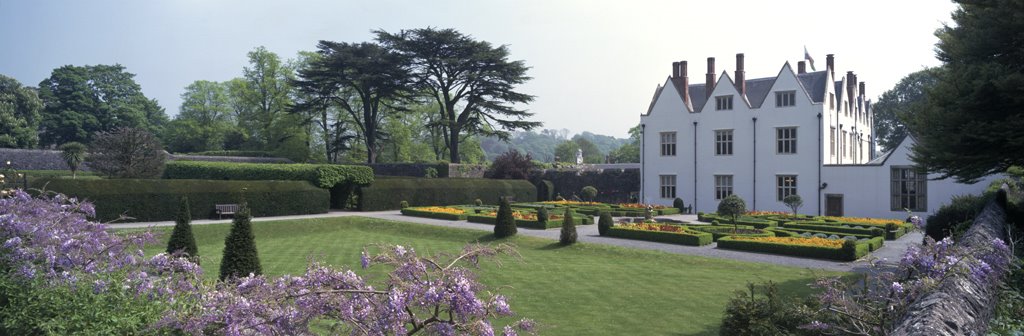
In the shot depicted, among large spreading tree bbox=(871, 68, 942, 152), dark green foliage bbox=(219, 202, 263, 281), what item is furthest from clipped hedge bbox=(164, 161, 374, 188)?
large spreading tree bbox=(871, 68, 942, 152)

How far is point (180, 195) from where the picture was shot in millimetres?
26812

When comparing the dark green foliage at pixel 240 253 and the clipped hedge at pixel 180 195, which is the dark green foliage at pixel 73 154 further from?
the dark green foliage at pixel 240 253

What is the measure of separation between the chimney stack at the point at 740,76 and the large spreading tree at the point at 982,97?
2347cm

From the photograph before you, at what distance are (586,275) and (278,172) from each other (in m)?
25.0

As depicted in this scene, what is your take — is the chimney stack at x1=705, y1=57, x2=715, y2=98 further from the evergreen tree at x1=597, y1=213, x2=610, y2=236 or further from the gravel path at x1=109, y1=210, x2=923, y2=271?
the evergreen tree at x1=597, y1=213, x2=610, y2=236

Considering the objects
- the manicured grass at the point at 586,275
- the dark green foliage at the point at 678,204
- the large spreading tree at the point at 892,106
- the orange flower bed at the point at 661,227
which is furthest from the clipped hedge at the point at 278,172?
the large spreading tree at the point at 892,106

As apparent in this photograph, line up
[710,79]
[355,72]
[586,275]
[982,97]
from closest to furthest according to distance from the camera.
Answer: [982,97], [586,275], [710,79], [355,72]

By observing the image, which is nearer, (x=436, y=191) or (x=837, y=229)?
(x=837, y=229)

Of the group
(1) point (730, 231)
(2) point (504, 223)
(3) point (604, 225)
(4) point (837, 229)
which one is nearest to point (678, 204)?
(4) point (837, 229)

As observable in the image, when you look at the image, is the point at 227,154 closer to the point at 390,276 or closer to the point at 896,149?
the point at 896,149

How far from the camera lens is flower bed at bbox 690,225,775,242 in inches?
827

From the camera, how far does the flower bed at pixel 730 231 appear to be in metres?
21.0

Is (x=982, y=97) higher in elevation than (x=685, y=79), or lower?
lower

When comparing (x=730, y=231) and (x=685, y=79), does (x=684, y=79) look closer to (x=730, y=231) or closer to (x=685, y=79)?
(x=685, y=79)
